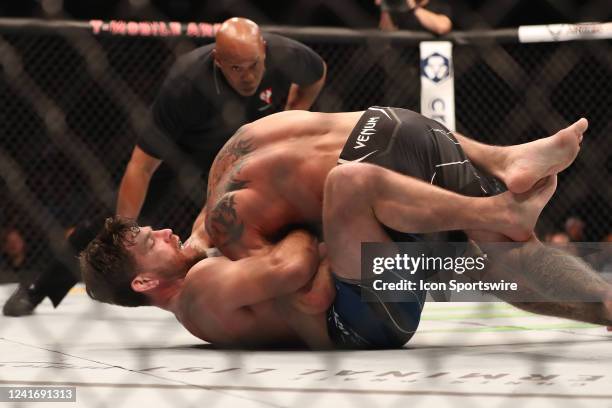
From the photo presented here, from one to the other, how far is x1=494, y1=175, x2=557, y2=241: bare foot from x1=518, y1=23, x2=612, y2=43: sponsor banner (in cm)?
150

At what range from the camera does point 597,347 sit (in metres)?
1.65

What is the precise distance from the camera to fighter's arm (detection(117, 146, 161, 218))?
8.60ft

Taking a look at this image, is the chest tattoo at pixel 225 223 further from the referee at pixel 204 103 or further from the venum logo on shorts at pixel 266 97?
the venum logo on shorts at pixel 266 97

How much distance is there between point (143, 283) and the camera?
1.75 m

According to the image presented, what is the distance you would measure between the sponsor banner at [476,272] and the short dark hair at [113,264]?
0.44m

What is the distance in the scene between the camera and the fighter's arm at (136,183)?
262 centimetres

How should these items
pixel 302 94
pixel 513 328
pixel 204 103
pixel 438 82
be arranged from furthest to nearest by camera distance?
pixel 438 82 → pixel 302 94 → pixel 204 103 → pixel 513 328

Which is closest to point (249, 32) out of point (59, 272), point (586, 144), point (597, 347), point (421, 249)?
point (59, 272)

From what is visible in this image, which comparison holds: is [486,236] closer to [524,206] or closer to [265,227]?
[524,206]

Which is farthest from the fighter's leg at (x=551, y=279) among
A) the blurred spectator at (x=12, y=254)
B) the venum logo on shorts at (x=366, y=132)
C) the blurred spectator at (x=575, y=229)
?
the blurred spectator at (x=12, y=254)

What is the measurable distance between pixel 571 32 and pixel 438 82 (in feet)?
1.42

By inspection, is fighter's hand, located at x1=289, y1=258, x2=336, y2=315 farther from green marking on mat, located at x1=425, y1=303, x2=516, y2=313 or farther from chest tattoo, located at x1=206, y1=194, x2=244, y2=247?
green marking on mat, located at x1=425, y1=303, x2=516, y2=313

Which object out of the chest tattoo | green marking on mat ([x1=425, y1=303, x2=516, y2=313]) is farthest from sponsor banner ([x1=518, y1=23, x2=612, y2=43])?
the chest tattoo

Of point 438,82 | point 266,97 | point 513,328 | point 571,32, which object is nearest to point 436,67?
point 438,82
